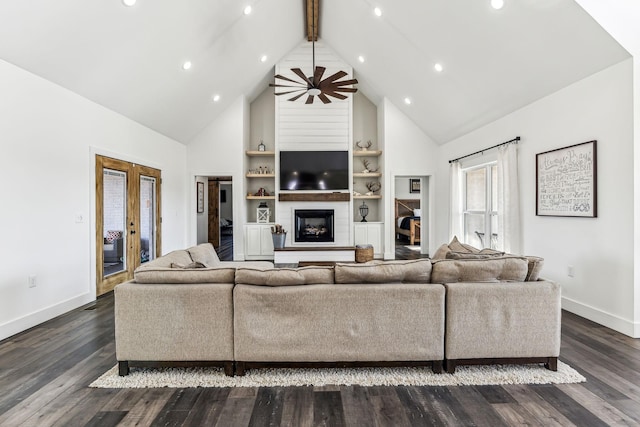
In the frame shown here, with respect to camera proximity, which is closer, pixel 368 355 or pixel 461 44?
pixel 368 355

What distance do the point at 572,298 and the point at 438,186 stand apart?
154 inches

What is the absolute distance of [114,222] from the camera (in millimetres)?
4609

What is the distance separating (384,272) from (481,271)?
712 millimetres

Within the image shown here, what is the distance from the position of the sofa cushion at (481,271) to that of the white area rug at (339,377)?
0.65 m

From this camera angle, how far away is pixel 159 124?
5664 millimetres

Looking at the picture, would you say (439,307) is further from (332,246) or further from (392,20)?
(332,246)

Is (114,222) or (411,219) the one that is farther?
(411,219)

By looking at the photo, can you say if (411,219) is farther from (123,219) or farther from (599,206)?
(123,219)

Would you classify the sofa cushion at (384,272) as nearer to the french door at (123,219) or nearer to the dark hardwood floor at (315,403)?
the dark hardwood floor at (315,403)

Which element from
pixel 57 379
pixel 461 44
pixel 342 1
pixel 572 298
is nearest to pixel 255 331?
pixel 57 379

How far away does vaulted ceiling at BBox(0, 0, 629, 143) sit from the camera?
3.06 metres

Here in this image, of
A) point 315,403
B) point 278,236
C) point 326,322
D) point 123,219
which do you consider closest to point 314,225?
point 278,236

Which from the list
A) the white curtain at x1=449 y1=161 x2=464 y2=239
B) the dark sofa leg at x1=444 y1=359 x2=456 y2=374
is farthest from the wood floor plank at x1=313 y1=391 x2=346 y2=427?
the white curtain at x1=449 y1=161 x2=464 y2=239

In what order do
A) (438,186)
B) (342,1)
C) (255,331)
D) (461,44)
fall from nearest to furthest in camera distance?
(255,331)
(461,44)
(342,1)
(438,186)
